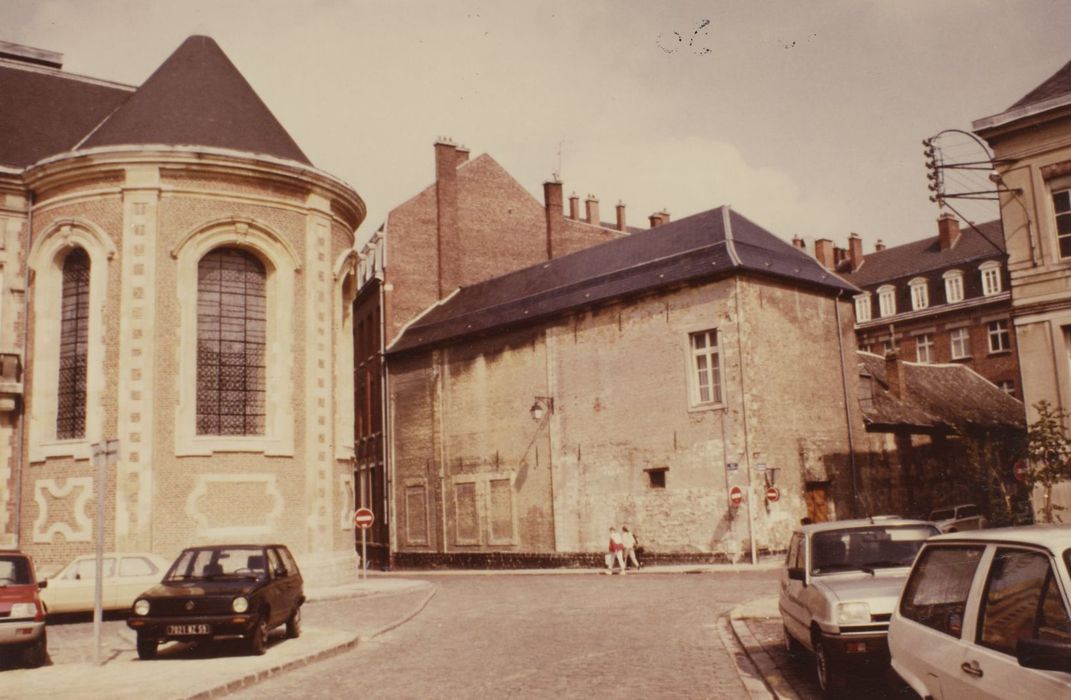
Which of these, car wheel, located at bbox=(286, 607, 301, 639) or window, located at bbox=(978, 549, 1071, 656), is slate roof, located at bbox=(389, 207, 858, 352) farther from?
window, located at bbox=(978, 549, 1071, 656)

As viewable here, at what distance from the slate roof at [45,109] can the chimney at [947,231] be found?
129ft

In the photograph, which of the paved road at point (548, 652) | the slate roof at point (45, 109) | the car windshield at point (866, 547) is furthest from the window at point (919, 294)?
the car windshield at point (866, 547)

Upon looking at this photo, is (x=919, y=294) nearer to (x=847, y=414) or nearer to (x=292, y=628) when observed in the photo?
(x=847, y=414)

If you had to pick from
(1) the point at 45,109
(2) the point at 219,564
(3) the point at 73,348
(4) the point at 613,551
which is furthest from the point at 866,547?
(1) the point at 45,109

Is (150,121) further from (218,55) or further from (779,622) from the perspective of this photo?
(779,622)

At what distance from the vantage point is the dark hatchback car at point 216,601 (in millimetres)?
11414

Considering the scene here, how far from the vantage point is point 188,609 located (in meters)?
11.5

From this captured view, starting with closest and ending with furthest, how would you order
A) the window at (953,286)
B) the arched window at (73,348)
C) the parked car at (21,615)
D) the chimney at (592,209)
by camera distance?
the parked car at (21,615)
the arched window at (73,348)
the chimney at (592,209)
the window at (953,286)

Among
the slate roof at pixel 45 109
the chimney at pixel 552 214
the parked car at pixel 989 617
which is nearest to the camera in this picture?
the parked car at pixel 989 617

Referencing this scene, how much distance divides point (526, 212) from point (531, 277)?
8.07m

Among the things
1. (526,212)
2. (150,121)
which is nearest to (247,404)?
(150,121)

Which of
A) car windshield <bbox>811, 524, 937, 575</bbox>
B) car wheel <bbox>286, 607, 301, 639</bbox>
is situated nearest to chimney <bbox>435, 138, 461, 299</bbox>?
car wheel <bbox>286, 607, 301, 639</bbox>

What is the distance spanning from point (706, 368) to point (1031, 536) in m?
22.3

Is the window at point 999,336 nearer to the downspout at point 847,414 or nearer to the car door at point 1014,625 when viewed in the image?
the downspout at point 847,414
